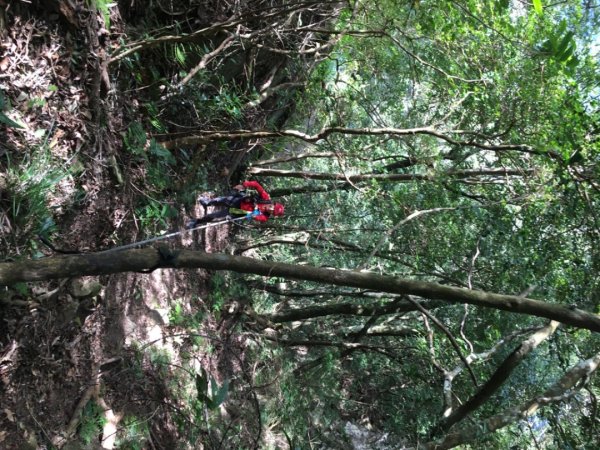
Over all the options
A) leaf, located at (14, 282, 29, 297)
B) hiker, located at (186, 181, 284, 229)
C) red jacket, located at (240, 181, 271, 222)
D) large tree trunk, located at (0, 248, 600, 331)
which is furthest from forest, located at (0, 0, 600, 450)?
red jacket, located at (240, 181, 271, 222)

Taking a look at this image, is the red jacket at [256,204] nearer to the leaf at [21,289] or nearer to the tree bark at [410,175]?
the tree bark at [410,175]

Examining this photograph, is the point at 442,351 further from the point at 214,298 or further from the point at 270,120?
the point at 270,120

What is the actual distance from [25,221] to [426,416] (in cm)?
793

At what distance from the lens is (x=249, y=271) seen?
3656 mm

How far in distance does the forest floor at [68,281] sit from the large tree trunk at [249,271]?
1213mm

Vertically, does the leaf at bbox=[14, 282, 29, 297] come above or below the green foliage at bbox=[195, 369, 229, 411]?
below

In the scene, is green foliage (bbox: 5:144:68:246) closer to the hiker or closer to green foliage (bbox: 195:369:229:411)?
green foliage (bbox: 195:369:229:411)

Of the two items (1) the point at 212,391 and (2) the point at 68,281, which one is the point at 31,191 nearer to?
(2) the point at 68,281

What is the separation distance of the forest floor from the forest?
0.07 ft

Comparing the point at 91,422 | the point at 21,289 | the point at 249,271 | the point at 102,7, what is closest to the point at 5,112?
the point at 102,7

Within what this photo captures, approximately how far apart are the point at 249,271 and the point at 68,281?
2069 millimetres

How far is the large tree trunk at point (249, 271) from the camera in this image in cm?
293

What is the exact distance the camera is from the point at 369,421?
1075cm

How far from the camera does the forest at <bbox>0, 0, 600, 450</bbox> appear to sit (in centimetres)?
422
